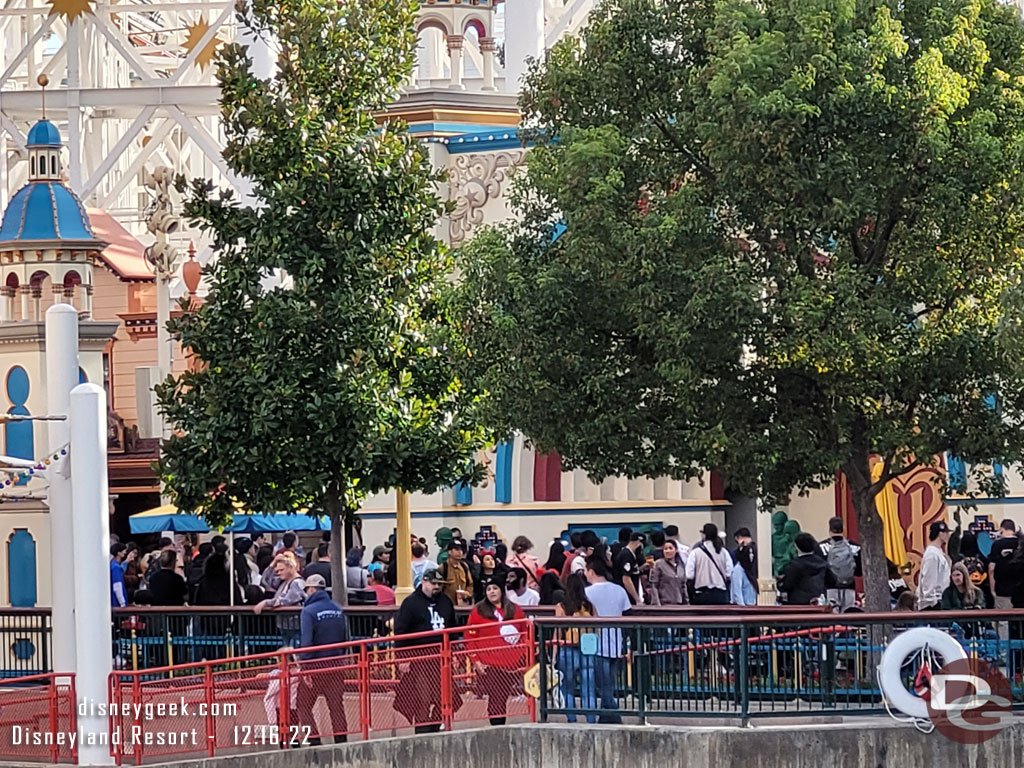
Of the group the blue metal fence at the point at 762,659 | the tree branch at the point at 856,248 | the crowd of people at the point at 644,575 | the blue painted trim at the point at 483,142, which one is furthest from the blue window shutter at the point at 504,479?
the blue metal fence at the point at 762,659

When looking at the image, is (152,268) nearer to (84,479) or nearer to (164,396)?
(164,396)

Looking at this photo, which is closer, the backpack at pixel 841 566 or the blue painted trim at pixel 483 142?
the backpack at pixel 841 566

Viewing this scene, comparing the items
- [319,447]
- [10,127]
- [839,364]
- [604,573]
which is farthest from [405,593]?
[10,127]

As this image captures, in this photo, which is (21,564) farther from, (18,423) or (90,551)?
(90,551)

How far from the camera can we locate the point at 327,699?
19578mm

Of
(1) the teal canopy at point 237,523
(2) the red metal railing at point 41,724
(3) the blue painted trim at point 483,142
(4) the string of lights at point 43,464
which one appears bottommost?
(2) the red metal railing at point 41,724

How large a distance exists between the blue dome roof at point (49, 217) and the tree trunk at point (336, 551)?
775 centimetres

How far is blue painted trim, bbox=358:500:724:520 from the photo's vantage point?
33.6 meters

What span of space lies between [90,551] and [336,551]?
13.9ft

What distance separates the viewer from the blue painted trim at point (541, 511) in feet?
110

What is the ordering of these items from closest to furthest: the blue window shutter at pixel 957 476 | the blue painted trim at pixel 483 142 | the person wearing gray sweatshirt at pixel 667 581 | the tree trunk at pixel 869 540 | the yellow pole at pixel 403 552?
1. the tree trunk at pixel 869 540
2. the blue window shutter at pixel 957 476
3. the person wearing gray sweatshirt at pixel 667 581
4. the yellow pole at pixel 403 552
5. the blue painted trim at pixel 483 142

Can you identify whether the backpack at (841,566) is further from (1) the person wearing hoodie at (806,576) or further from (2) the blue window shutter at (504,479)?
(2) the blue window shutter at (504,479)

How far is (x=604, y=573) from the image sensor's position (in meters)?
20.7

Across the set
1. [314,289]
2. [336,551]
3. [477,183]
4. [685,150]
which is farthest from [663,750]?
[477,183]
